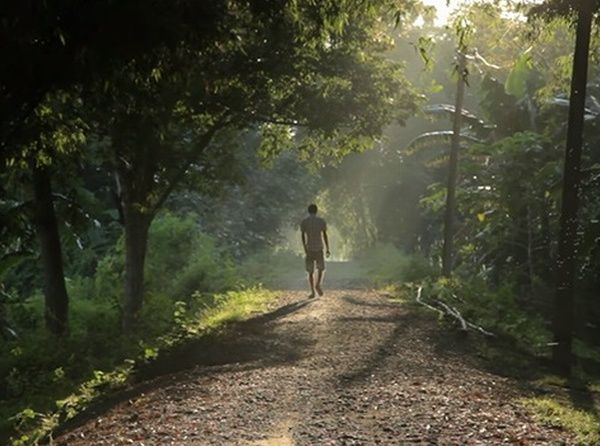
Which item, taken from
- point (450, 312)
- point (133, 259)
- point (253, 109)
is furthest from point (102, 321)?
point (450, 312)

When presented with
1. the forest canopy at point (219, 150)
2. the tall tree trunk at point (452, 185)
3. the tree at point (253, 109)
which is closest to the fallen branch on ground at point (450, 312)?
the forest canopy at point (219, 150)

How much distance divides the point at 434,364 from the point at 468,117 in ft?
57.8

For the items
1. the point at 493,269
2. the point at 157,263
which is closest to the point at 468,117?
the point at 493,269

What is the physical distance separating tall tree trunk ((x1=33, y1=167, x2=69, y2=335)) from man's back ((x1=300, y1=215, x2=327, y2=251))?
540 centimetres

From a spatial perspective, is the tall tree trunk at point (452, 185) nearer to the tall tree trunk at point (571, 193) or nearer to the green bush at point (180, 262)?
the green bush at point (180, 262)

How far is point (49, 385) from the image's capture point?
44.4 ft

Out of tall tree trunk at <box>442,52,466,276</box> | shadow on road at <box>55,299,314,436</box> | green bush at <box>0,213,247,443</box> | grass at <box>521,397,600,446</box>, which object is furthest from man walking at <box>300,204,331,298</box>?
grass at <box>521,397,600,446</box>

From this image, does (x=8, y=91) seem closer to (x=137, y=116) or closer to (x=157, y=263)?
(x=137, y=116)

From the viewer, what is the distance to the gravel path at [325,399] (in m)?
7.64

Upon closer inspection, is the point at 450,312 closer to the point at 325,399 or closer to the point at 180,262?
the point at 325,399

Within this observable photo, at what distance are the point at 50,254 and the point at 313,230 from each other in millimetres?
5740

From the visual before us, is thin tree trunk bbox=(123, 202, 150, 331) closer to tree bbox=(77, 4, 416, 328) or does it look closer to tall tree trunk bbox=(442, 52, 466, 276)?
tree bbox=(77, 4, 416, 328)

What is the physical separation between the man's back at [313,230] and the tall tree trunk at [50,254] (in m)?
5.40

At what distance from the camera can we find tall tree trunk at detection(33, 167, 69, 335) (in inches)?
615
